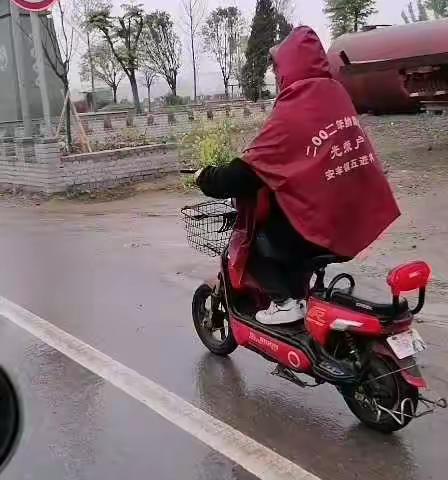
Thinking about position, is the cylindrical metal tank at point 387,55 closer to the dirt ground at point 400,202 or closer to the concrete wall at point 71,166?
the dirt ground at point 400,202

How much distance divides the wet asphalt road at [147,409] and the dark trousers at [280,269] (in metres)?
0.50

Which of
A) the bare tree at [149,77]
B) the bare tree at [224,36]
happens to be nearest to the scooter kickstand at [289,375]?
the bare tree at [149,77]

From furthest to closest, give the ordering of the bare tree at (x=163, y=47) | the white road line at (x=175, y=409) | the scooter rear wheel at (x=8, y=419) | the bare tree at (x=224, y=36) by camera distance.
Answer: the bare tree at (x=224, y=36), the bare tree at (x=163, y=47), the white road line at (x=175, y=409), the scooter rear wheel at (x=8, y=419)

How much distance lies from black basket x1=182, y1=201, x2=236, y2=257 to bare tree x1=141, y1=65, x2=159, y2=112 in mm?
37145

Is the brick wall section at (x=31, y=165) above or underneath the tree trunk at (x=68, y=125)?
underneath

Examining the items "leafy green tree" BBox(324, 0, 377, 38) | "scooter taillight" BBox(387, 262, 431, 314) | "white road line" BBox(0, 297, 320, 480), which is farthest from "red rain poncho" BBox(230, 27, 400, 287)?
"leafy green tree" BBox(324, 0, 377, 38)

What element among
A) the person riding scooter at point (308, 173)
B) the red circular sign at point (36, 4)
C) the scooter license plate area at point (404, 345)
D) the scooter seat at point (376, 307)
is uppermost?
the red circular sign at point (36, 4)

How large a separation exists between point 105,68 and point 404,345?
4336 cm

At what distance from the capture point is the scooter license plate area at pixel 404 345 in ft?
11.4

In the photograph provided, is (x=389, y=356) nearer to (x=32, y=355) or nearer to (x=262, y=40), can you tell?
(x=32, y=355)

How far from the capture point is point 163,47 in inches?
1585

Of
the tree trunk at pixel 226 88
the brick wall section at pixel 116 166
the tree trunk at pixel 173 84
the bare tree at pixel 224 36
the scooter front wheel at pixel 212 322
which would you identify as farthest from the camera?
the tree trunk at pixel 226 88

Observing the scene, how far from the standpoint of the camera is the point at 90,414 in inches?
161

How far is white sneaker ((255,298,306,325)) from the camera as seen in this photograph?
13.2 feet
